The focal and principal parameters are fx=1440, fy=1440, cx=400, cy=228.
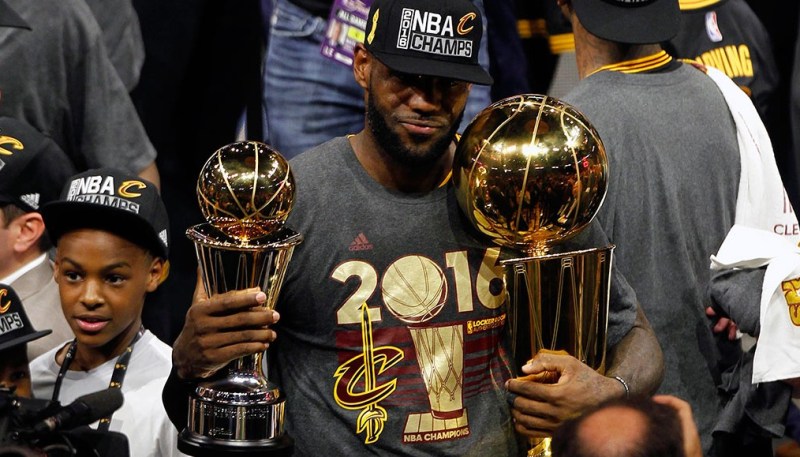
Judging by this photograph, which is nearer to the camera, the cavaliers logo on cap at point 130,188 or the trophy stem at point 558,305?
the trophy stem at point 558,305

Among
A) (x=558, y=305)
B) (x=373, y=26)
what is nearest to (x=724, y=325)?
(x=558, y=305)

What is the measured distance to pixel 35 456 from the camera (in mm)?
2770

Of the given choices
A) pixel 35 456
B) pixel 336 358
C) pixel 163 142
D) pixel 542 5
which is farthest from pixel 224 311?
pixel 542 5

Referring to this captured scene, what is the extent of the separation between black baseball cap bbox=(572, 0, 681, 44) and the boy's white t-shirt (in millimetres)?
1341

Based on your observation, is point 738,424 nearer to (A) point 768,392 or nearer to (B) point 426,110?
(A) point 768,392

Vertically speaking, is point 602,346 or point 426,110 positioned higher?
point 426,110

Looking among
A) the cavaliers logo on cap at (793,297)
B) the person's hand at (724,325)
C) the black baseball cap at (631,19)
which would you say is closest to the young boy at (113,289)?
the black baseball cap at (631,19)

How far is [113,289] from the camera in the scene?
3467 mm

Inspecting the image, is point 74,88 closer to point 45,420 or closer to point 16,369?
point 16,369

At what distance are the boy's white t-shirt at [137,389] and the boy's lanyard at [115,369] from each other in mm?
12

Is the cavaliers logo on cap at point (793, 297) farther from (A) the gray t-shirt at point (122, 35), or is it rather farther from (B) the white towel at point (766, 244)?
(A) the gray t-shirt at point (122, 35)

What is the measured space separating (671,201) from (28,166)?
1666 millimetres

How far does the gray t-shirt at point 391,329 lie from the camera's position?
280 cm

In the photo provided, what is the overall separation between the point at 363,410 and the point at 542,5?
253cm
